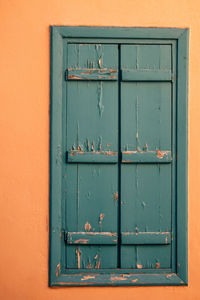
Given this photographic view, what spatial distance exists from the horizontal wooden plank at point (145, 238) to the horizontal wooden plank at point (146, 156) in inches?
20.4

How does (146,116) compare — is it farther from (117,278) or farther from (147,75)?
(117,278)

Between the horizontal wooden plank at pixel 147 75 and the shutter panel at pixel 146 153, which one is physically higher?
the horizontal wooden plank at pixel 147 75

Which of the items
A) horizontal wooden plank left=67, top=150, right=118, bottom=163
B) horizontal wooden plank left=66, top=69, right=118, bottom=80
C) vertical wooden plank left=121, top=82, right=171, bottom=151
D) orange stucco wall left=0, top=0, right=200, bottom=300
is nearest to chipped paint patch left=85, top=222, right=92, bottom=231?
orange stucco wall left=0, top=0, right=200, bottom=300

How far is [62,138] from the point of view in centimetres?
233

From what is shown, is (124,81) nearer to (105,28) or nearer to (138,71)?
(138,71)

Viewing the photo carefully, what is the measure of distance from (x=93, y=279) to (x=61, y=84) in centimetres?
140

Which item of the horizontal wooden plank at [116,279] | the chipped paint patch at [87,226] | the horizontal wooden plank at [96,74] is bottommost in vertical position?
the horizontal wooden plank at [116,279]

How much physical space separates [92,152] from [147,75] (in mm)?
675

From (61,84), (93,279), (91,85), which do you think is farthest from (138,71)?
(93,279)

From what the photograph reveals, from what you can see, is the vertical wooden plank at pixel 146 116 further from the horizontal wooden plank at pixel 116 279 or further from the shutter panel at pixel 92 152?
the horizontal wooden plank at pixel 116 279

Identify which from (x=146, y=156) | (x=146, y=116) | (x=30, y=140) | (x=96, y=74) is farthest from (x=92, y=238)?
(x=96, y=74)

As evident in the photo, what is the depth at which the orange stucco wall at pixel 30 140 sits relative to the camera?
90.7 inches

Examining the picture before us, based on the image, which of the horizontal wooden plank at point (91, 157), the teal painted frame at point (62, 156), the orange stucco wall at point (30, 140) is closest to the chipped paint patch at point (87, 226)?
the teal painted frame at point (62, 156)

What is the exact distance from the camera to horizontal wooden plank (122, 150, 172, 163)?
91.4 inches
